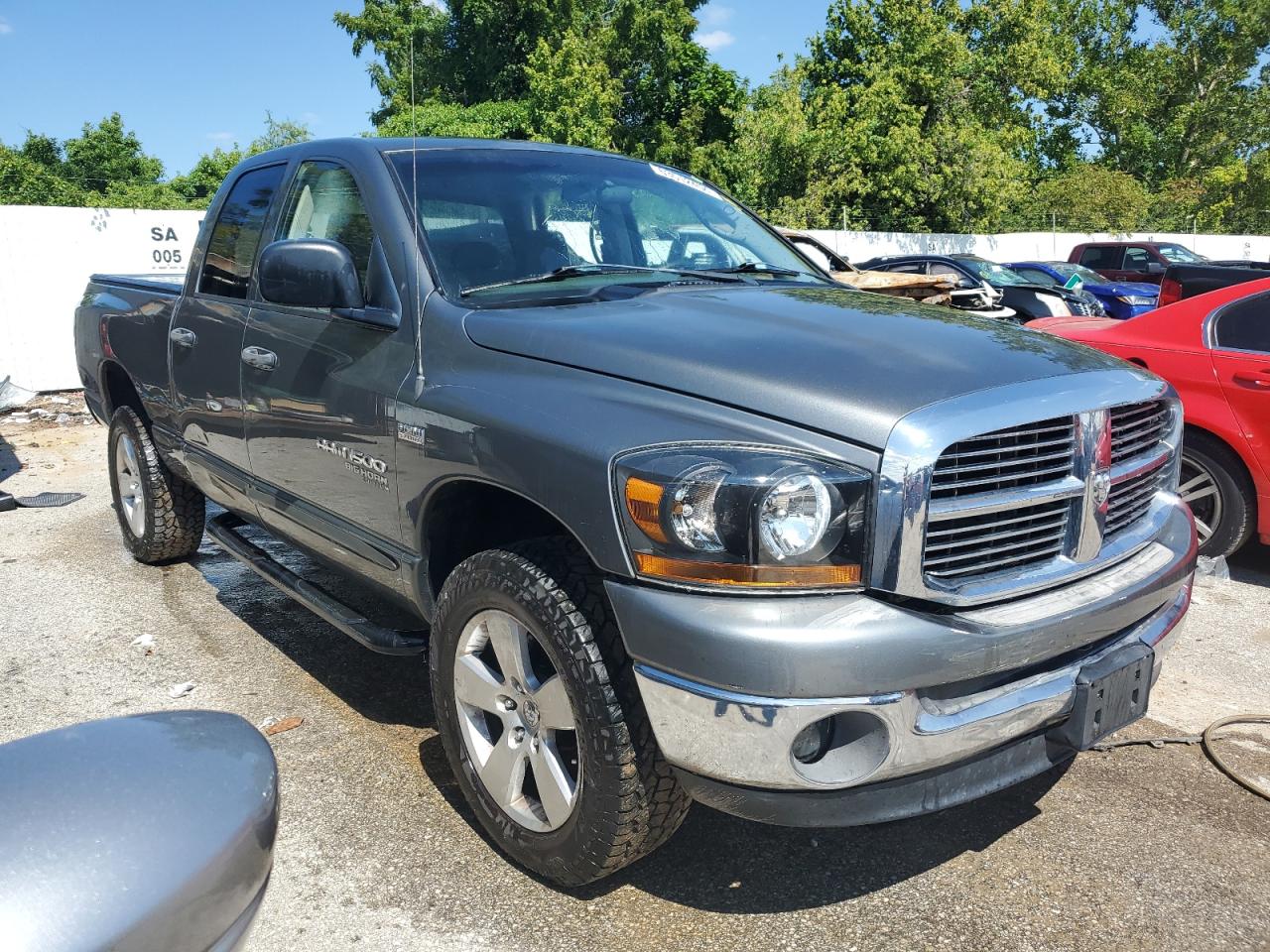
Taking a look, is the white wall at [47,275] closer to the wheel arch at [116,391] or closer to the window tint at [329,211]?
the wheel arch at [116,391]

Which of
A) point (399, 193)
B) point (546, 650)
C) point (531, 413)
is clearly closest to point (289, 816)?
point (546, 650)

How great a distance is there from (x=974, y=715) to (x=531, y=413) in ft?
3.98

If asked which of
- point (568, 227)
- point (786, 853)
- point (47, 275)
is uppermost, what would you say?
point (568, 227)

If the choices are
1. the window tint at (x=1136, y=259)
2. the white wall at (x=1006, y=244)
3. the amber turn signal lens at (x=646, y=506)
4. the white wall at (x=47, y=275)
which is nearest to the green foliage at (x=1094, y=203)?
the white wall at (x=1006, y=244)

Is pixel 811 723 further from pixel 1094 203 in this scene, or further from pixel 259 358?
pixel 1094 203

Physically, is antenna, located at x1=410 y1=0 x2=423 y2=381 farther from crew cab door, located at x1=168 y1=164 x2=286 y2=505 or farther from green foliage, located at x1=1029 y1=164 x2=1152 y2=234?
green foliage, located at x1=1029 y1=164 x2=1152 y2=234

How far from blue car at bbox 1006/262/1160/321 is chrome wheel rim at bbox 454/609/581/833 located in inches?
637

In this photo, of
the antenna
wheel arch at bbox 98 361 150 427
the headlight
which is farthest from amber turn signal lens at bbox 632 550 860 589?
wheel arch at bbox 98 361 150 427

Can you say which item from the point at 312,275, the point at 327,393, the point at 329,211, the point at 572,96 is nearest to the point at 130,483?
the point at 329,211

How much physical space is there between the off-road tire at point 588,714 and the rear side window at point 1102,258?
22761 mm

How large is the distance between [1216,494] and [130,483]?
560 centimetres

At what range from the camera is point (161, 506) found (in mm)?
5234

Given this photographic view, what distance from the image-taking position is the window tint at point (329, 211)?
11.0 ft

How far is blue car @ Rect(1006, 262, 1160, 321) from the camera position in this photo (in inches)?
677
